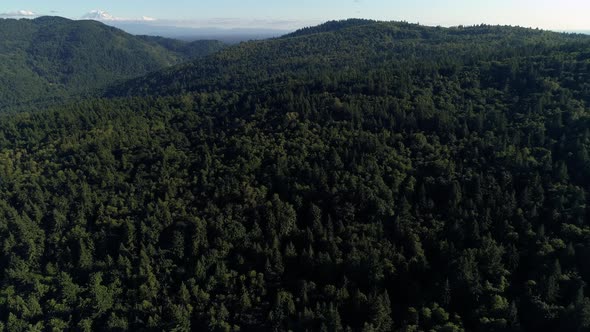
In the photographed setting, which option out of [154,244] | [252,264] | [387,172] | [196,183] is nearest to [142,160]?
[196,183]

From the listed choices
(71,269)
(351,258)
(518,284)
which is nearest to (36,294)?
(71,269)

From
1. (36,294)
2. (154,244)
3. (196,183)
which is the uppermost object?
(196,183)

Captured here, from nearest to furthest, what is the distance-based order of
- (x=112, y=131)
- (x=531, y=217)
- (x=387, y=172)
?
(x=531, y=217)
(x=387, y=172)
(x=112, y=131)

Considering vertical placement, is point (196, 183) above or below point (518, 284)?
above

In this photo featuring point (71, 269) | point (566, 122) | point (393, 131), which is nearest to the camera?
point (71, 269)

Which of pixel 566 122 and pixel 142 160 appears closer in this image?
pixel 566 122

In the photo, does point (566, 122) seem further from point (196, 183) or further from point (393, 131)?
point (196, 183)

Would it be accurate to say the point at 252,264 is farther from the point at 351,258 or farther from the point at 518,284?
the point at 518,284
